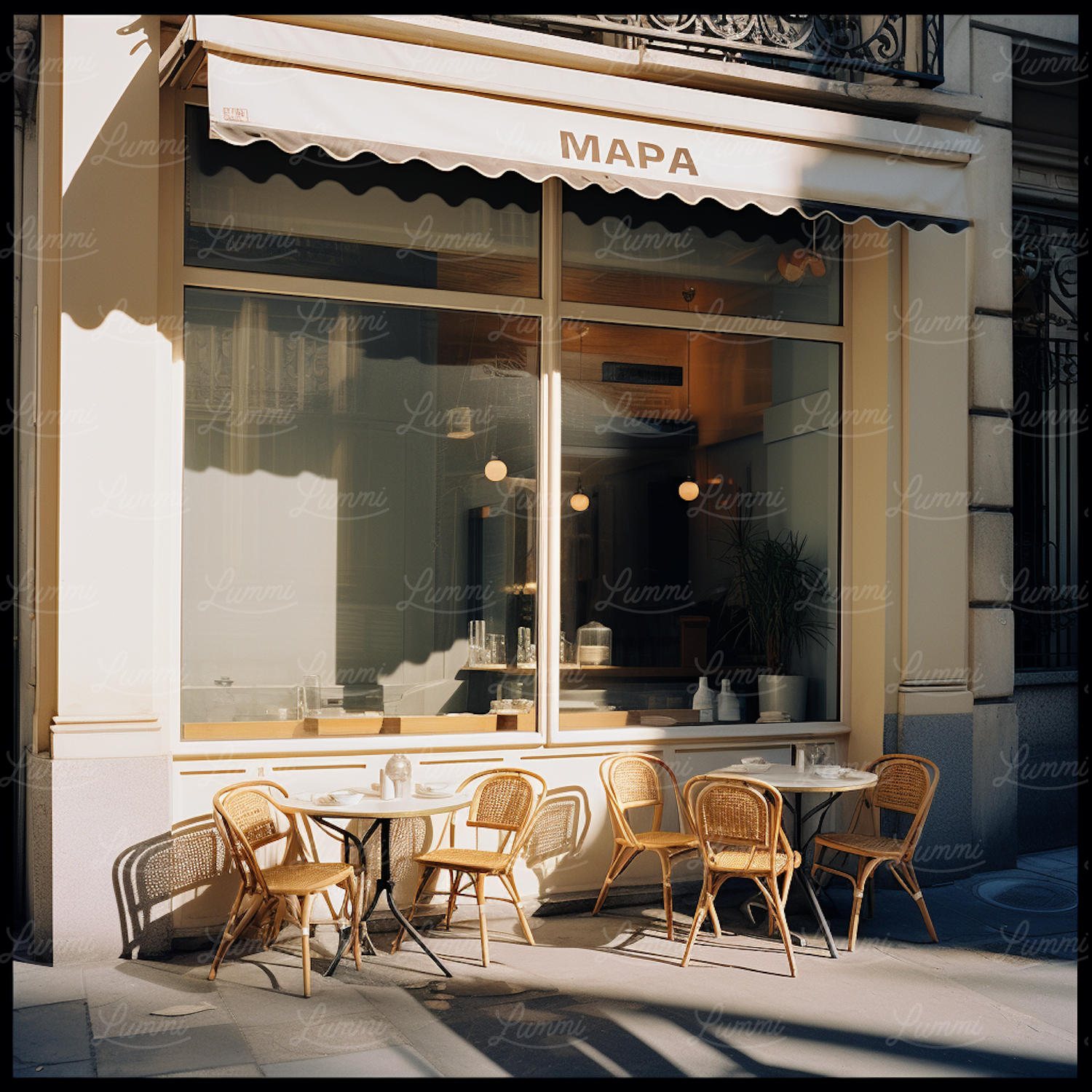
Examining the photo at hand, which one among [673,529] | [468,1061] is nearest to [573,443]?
[673,529]

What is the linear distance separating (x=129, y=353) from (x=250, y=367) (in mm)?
785

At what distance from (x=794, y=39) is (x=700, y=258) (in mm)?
1443

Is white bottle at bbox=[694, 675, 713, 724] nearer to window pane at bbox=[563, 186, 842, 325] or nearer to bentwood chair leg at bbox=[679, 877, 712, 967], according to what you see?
bentwood chair leg at bbox=[679, 877, 712, 967]

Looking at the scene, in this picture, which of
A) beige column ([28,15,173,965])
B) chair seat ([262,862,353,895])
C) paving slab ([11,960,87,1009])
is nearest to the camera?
paving slab ([11,960,87,1009])

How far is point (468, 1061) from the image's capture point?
4.29m

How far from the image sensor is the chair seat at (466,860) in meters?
5.71

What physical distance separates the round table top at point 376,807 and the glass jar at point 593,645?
146cm

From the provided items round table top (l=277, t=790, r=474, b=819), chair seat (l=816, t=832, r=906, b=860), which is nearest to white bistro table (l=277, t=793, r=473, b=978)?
round table top (l=277, t=790, r=474, b=819)

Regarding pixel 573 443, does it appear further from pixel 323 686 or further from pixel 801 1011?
pixel 801 1011

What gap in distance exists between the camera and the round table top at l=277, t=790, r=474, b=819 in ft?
17.6

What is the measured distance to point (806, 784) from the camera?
6.09 metres

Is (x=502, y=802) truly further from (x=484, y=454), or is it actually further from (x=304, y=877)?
(x=484, y=454)

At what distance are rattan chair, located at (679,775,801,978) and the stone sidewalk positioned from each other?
0.28 m
